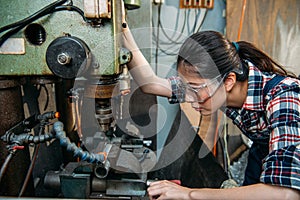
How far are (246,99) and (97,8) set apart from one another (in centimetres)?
59

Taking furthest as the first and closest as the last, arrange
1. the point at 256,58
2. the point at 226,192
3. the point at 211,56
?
the point at 256,58 < the point at 211,56 < the point at 226,192

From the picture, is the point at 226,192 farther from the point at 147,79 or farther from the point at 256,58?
the point at 147,79

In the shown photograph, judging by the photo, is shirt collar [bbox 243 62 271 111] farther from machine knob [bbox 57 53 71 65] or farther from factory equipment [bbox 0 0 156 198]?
machine knob [bbox 57 53 71 65]

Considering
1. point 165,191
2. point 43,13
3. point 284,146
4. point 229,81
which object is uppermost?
point 43,13

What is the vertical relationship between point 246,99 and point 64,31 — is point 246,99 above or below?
below

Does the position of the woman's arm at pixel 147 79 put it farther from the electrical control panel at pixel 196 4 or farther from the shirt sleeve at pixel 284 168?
the electrical control panel at pixel 196 4

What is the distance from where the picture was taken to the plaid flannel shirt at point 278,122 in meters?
0.74

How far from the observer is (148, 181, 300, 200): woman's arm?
0.74m

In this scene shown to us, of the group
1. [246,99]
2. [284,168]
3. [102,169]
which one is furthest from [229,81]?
[102,169]

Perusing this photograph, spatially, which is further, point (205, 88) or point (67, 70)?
point (205, 88)

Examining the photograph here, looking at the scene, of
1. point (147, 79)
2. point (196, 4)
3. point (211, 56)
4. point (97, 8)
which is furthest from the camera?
point (196, 4)

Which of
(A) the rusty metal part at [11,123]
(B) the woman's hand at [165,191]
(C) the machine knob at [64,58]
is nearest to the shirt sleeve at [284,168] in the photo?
(B) the woman's hand at [165,191]

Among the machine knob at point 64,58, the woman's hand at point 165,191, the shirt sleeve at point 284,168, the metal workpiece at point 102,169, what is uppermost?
the machine knob at point 64,58

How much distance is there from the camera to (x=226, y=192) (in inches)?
31.1
